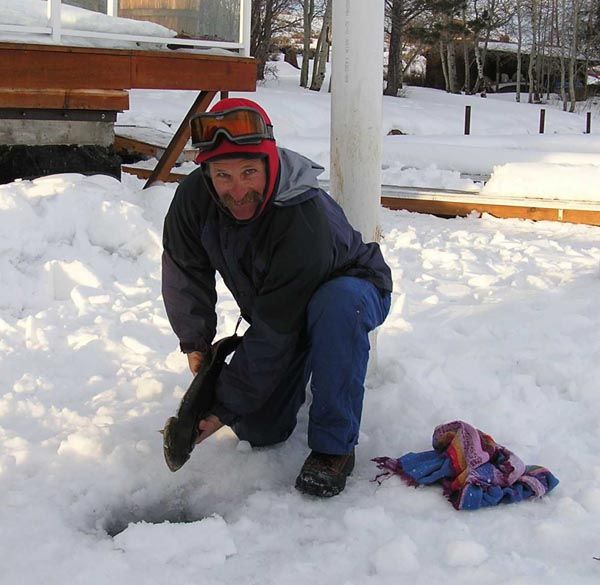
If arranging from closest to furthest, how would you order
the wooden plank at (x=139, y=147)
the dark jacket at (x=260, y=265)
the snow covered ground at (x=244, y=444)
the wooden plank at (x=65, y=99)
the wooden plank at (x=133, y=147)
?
1. the snow covered ground at (x=244, y=444)
2. the dark jacket at (x=260, y=265)
3. the wooden plank at (x=65, y=99)
4. the wooden plank at (x=139, y=147)
5. the wooden plank at (x=133, y=147)

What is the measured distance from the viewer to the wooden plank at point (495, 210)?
720 cm

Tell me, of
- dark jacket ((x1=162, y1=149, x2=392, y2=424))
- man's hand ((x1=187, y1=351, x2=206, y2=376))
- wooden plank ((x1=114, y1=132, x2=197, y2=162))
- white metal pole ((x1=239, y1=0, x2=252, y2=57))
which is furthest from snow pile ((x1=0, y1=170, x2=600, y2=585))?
wooden plank ((x1=114, y1=132, x2=197, y2=162))

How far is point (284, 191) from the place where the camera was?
2.49m

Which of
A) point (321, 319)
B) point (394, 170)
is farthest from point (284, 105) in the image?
point (321, 319)

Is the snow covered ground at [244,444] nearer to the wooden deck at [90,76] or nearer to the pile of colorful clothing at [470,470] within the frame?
the pile of colorful clothing at [470,470]

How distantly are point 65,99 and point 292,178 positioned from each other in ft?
Result: 15.3

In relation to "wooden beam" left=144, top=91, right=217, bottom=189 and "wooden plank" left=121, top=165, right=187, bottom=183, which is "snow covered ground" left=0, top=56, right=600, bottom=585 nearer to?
"wooden beam" left=144, top=91, right=217, bottom=189

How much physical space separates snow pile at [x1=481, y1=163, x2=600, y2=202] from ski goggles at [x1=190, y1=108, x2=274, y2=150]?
230 inches

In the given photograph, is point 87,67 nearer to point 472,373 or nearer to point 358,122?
point 358,122

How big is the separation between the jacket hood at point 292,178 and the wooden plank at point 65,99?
443 cm

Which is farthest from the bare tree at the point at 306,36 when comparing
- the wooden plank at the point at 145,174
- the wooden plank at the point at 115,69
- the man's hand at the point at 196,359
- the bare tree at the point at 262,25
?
the man's hand at the point at 196,359

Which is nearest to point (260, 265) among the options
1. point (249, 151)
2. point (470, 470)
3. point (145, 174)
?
point (249, 151)

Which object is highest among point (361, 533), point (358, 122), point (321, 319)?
point (358, 122)

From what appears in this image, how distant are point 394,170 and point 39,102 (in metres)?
5.32
